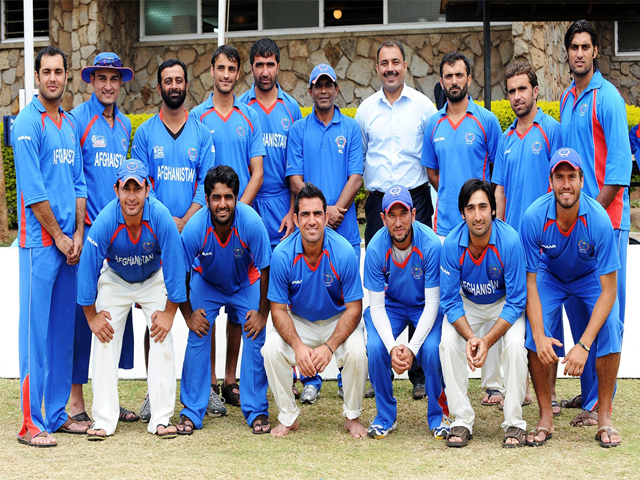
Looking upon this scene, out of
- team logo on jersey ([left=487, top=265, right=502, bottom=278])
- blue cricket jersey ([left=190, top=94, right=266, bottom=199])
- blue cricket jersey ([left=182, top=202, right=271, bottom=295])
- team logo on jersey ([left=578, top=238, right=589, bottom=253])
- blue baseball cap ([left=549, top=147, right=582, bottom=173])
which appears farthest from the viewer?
blue cricket jersey ([left=190, top=94, right=266, bottom=199])

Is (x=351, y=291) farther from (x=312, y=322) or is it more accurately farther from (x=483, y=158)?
(x=483, y=158)

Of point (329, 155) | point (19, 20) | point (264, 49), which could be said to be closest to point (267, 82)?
point (264, 49)

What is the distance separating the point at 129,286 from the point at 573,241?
299 centimetres

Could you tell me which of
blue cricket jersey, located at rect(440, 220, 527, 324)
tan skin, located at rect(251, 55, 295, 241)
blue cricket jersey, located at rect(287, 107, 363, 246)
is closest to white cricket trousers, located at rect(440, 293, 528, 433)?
blue cricket jersey, located at rect(440, 220, 527, 324)

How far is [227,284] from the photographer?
5574mm

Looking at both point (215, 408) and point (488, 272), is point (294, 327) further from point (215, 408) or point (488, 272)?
point (488, 272)

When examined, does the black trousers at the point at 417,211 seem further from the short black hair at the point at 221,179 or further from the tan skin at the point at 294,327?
the short black hair at the point at 221,179

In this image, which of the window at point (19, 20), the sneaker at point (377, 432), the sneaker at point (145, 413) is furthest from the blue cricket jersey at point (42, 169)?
the window at point (19, 20)

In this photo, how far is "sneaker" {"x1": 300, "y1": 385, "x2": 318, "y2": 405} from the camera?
6.02 meters

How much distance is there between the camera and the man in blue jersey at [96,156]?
18.1 feet

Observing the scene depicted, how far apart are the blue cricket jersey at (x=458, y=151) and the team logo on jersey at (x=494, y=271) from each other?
889mm

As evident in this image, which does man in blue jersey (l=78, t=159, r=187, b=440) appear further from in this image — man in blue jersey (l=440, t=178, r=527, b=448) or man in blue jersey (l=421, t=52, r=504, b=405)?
man in blue jersey (l=421, t=52, r=504, b=405)

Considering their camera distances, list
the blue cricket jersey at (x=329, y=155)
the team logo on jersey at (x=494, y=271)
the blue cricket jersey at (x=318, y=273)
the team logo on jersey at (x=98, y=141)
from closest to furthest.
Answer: the team logo on jersey at (x=494, y=271), the blue cricket jersey at (x=318, y=273), the team logo on jersey at (x=98, y=141), the blue cricket jersey at (x=329, y=155)

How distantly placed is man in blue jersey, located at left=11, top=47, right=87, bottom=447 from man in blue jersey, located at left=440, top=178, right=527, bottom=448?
8.26 ft
